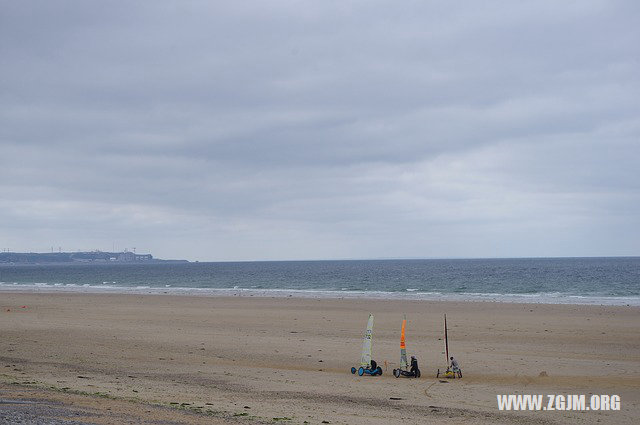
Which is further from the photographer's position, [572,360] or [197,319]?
[197,319]

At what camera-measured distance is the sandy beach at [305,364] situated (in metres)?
10.9

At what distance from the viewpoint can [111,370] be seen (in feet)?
50.4

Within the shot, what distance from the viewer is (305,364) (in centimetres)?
1694

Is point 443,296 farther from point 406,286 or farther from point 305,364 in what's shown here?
point 305,364

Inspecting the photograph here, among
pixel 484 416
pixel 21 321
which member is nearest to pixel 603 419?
pixel 484 416

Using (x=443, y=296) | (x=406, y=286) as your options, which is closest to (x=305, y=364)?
(x=443, y=296)

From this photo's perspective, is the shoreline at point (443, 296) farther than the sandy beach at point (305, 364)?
Yes

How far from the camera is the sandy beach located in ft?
35.8

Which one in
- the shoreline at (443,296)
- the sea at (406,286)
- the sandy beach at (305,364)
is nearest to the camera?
the sandy beach at (305,364)

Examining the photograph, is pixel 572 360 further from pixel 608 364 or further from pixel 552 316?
pixel 552 316

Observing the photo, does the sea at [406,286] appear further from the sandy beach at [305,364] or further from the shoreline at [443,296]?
the sandy beach at [305,364]

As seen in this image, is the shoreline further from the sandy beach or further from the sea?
the sandy beach

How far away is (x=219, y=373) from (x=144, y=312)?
64.9 ft

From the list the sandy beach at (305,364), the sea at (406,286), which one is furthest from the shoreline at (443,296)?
→ the sandy beach at (305,364)
